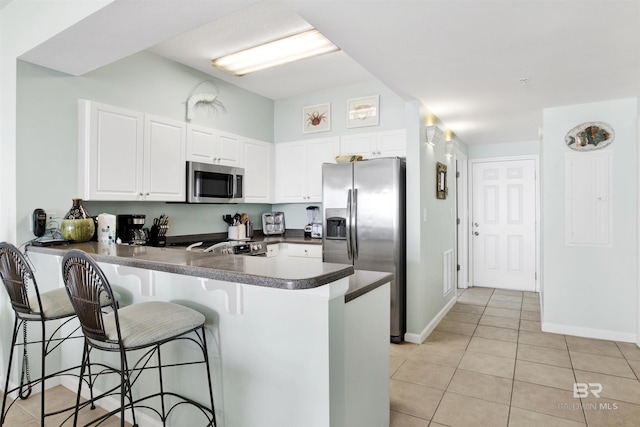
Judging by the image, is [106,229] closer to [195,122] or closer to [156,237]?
[156,237]

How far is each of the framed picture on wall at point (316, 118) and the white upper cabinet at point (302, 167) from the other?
179 millimetres

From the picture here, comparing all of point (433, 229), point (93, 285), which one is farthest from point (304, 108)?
point (93, 285)

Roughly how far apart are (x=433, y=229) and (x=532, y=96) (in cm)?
150

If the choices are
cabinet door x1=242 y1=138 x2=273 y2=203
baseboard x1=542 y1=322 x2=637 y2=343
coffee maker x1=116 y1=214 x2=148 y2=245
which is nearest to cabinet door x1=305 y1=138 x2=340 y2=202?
cabinet door x1=242 y1=138 x2=273 y2=203

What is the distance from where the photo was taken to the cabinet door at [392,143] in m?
4.15

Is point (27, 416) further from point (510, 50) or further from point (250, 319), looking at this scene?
point (510, 50)

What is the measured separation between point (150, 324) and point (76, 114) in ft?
6.91

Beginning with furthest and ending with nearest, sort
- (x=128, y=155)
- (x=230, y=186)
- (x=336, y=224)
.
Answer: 1. (x=230, y=186)
2. (x=336, y=224)
3. (x=128, y=155)

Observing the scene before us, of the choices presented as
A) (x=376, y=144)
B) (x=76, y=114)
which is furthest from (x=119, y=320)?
(x=376, y=144)

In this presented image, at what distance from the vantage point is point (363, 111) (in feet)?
14.5

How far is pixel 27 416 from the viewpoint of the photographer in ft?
7.43

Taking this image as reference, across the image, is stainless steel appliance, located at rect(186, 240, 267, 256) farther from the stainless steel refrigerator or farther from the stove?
the stainless steel refrigerator

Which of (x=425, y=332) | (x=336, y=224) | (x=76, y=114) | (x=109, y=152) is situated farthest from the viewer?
(x=336, y=224)

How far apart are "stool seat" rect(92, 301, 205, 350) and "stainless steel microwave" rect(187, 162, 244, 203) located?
2148mm
